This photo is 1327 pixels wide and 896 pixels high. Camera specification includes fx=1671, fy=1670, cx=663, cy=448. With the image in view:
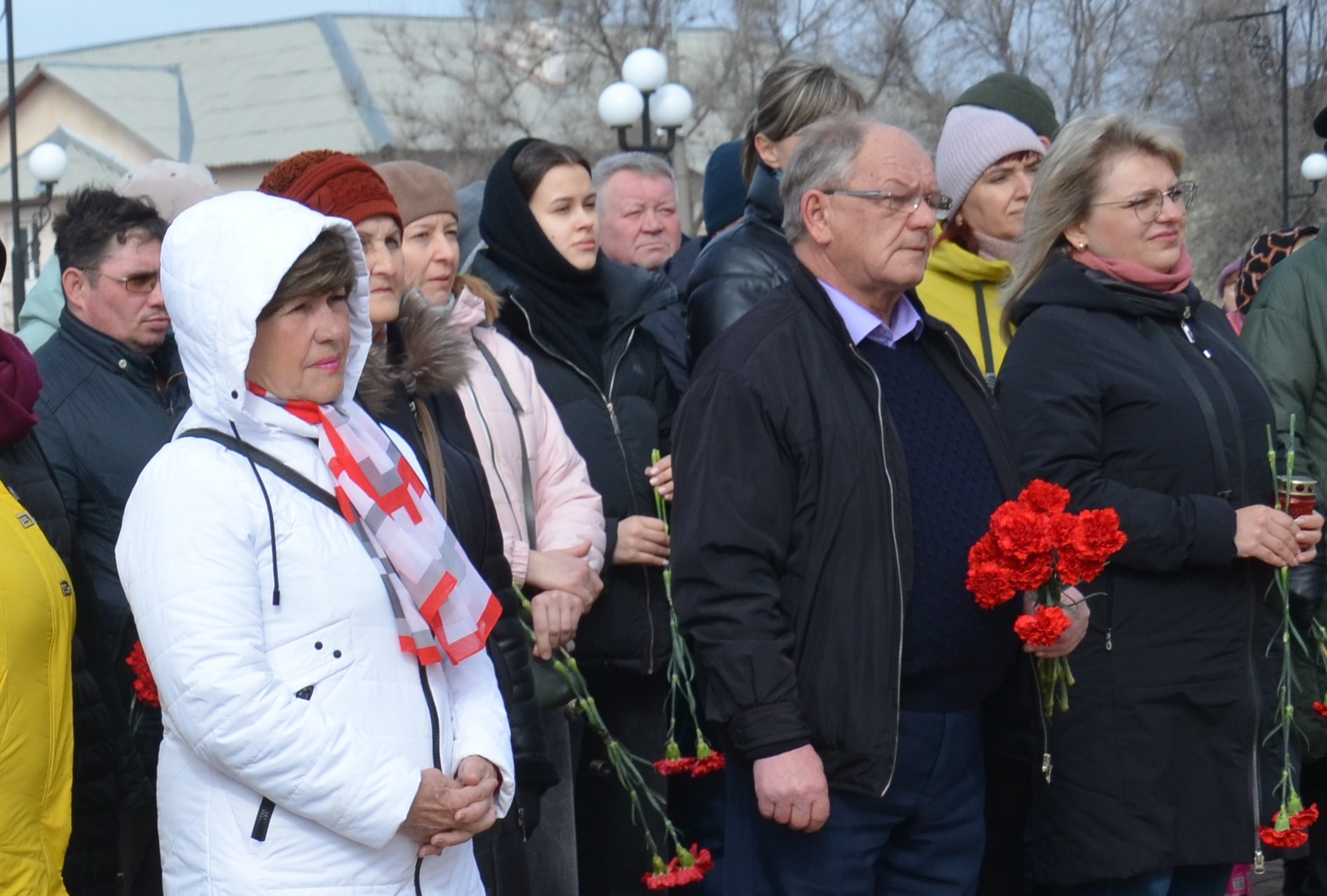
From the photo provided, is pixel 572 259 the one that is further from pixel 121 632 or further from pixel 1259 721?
pixel 1259 721

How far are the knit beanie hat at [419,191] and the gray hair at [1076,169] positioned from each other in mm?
1500

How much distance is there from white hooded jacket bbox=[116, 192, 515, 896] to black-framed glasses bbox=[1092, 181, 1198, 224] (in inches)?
84.9

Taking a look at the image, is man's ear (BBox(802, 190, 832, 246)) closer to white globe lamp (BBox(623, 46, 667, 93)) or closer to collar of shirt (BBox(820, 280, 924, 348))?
collar of shirt (BBox(820, 280, 924, 348))

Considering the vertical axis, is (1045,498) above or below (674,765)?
above

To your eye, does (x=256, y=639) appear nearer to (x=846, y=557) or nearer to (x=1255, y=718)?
(x=846, y=557)

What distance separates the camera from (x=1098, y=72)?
91.5 feet

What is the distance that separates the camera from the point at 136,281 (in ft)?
15.0

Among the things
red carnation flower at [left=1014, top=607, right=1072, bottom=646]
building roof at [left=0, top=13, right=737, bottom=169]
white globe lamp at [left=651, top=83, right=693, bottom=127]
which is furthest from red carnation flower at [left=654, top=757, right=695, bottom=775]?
building roof at [left=0, top=13, right=737, bottom=169]

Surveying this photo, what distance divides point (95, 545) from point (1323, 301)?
3.55 meters

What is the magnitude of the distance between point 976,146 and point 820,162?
144 cm

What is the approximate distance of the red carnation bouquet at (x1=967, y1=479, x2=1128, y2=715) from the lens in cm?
338

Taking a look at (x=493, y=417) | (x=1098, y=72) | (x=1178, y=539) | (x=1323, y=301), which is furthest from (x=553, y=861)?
(x=1098, y=72)

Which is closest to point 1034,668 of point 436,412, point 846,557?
point 846,557

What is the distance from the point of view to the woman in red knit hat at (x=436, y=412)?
11.3ft
